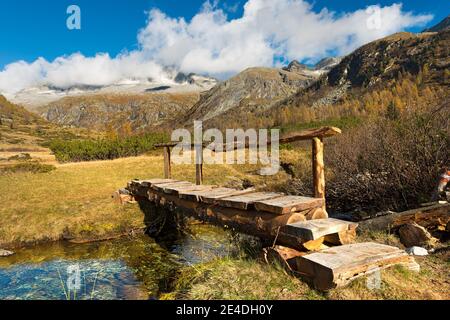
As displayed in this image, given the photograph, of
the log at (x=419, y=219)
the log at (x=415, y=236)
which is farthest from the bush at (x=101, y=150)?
the log at (x=415, y=236)

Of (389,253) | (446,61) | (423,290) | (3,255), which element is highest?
(446,61)

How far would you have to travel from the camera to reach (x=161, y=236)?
1002 cm

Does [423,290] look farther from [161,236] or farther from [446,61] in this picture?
[446,61]

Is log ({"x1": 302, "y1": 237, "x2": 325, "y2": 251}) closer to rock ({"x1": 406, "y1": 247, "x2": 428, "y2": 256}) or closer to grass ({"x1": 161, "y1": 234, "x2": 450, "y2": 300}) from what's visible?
grass ({"x1": 161, "y1": 234, "x2": 450, "y2": 300})

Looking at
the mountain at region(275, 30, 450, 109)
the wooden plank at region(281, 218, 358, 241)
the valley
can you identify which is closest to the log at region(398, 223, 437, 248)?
the valley

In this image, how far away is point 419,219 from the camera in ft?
19.7

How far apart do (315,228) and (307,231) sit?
0.11 m

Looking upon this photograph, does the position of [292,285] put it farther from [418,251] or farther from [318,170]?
[318,170]

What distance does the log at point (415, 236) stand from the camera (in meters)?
5.53

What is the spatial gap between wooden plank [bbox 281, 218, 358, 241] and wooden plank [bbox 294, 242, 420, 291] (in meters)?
0.25

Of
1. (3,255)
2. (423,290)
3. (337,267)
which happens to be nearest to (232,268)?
(337,267)

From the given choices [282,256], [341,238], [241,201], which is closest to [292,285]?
[282,256]

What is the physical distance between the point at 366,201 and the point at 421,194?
67.4 inches

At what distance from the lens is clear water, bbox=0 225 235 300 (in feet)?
20.4
